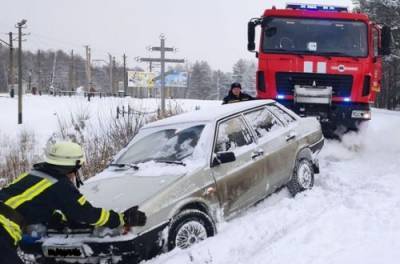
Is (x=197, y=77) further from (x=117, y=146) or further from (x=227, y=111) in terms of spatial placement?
(x=227, y=111)

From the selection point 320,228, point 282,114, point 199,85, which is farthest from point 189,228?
point 199,85

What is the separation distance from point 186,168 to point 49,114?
40605 mm

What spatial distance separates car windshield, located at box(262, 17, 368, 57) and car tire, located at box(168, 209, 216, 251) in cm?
673

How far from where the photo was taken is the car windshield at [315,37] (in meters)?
11.4

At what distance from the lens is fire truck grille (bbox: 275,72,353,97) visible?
11469 mm

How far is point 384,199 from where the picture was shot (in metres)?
6.89

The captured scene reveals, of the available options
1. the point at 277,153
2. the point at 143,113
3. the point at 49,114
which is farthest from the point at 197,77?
the point at 277,153

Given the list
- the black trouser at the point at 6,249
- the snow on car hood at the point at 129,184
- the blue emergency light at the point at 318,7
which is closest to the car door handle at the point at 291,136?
the snow on car hood at the point at 129,184

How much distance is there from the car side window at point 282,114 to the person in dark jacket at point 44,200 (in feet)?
12.7

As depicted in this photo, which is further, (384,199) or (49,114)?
(49,114)

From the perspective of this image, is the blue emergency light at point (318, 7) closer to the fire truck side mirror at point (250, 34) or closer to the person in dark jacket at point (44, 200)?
the fire truck side mirror at point (250, 34)

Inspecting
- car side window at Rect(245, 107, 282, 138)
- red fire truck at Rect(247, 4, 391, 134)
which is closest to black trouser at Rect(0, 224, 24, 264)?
car side window at Rect(245, 107, 282, 138)

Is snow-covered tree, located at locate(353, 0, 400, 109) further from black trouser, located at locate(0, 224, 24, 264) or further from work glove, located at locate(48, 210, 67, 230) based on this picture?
black trouser, located at locate(0, 224, 24, 264)

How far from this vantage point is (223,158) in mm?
6137
